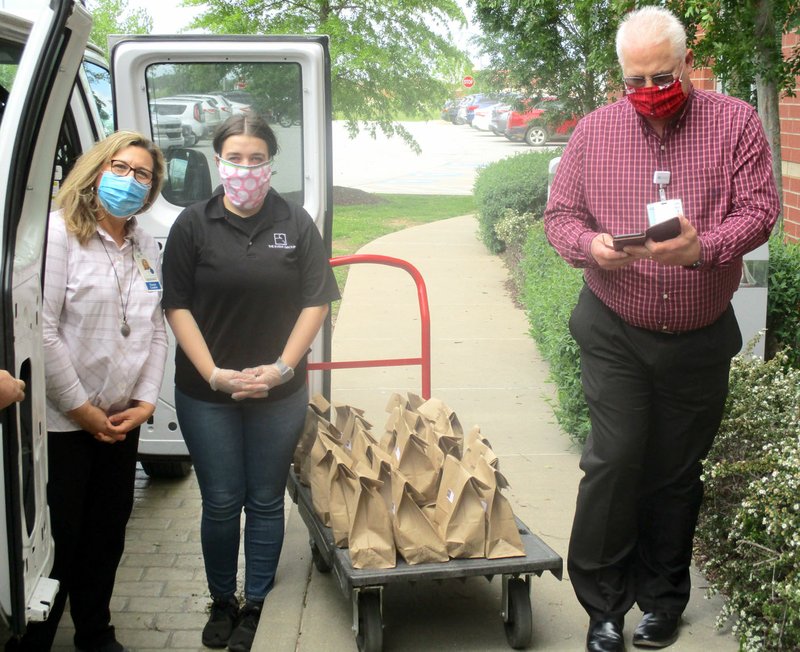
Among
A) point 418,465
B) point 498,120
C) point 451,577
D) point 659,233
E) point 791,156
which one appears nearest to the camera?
point 659,233

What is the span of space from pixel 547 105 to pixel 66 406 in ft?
35.0

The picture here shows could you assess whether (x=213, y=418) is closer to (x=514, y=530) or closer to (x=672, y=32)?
(x=514, y=530)

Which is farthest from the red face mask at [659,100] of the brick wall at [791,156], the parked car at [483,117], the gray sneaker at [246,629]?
the parked car at [483,117]

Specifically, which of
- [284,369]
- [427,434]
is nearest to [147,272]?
[284,369]

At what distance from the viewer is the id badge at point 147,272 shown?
3635 mm

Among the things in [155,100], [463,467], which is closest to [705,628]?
[463,467]

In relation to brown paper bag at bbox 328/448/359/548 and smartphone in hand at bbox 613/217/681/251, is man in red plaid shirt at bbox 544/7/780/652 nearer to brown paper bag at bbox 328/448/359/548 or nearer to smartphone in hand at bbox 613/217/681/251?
smartphone in hand at bbox 613/217/681/251

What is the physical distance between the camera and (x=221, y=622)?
410 centimetres

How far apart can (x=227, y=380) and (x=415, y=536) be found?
81cm

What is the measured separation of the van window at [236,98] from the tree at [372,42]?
41.6 feet

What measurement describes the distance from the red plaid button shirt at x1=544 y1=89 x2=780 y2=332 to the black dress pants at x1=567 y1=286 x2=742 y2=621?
9 cm

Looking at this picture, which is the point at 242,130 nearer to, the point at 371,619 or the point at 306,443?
the point at 306,443

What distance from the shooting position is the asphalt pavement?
13.0ft

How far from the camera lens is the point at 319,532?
13.1 feet
